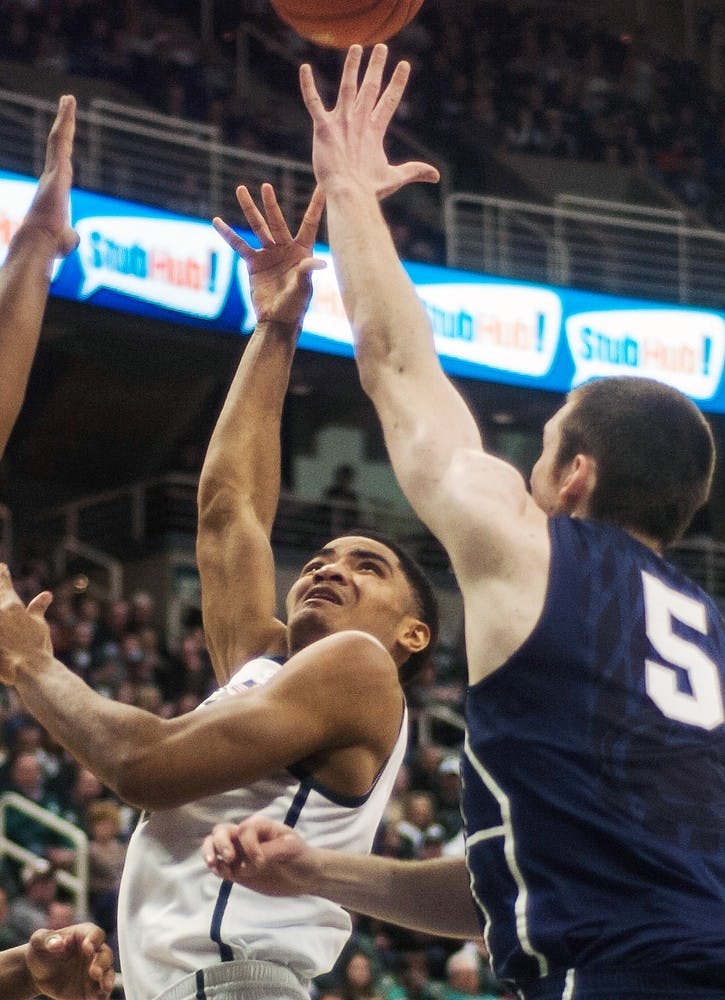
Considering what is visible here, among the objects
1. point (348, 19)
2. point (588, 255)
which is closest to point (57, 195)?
point (348, 19)

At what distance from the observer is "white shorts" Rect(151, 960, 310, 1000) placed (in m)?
2.78

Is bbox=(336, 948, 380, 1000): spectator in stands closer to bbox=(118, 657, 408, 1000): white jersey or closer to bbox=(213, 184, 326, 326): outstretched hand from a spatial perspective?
bbox=(213, 184, 326, 326): outstretched hand

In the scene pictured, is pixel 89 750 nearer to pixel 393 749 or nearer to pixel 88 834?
pixel 393 749

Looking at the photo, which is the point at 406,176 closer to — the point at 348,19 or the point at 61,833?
the point at 348,19

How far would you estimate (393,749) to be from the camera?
304 centimetres

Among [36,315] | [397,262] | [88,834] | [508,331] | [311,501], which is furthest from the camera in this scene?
[311,501]

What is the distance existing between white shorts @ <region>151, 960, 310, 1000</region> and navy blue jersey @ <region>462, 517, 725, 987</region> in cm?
68

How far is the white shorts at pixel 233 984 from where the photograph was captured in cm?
278

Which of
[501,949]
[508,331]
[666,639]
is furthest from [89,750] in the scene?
[508,331]

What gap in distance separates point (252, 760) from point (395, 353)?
0.73 meters

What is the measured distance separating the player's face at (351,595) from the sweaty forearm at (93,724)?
61 centimetres

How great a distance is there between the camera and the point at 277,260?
394 cm

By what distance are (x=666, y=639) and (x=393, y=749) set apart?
35.0 inches

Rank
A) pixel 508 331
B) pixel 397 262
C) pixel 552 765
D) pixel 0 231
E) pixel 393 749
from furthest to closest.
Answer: pixel 508 331 < pixel 0 231 < pixel 393 749 < pixel 397 262 < pixel 552 765
